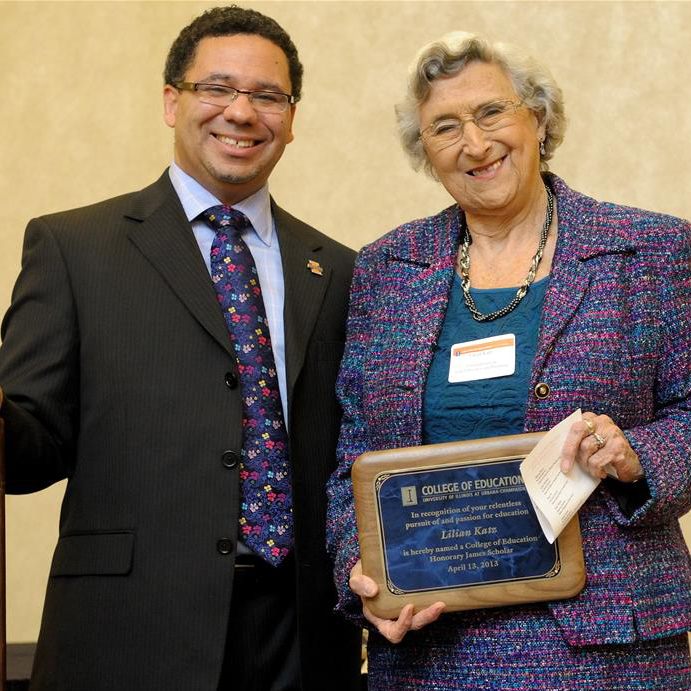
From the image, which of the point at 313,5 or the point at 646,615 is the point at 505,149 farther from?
the point at 313,5

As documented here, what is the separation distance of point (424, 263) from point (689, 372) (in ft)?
1.99

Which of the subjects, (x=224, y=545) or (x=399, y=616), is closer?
(x=399, y=616)

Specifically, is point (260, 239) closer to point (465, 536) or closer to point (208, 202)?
point (208, 202)

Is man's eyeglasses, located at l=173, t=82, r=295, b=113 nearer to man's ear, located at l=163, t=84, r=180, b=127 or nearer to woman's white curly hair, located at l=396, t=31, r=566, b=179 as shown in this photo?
man's ear, located at l=163, t=84, r=180, b=127

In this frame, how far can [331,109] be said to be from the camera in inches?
174

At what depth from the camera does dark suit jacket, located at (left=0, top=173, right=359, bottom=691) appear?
7.30 ft

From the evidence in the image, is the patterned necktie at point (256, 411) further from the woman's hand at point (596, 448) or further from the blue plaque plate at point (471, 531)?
the woman's hand at point (596, 448)

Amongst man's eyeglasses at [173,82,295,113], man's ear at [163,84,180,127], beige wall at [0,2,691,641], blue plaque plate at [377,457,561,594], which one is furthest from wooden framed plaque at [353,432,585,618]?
beige wall at [0,2,691,641]

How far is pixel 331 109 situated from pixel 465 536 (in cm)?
280

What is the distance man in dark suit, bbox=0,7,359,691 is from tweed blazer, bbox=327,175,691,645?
177 mm

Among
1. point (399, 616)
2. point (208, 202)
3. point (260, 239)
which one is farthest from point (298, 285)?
point (399, 616)

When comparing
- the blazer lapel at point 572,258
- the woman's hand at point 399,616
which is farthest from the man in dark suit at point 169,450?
the blazer lapel at point 572,258

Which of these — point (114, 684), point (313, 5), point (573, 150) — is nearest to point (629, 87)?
point (573, 150)

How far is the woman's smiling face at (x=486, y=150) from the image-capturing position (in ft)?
7.45
